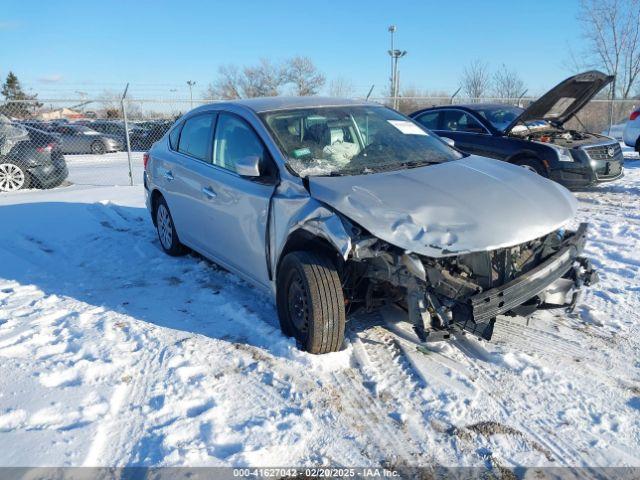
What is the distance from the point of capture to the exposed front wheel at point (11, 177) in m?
10.2

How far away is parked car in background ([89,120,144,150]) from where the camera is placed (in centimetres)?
1997

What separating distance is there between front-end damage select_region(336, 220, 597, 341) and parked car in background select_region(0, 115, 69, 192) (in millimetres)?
9201

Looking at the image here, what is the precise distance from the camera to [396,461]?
2529 mm

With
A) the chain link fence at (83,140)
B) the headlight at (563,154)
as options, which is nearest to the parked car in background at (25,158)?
the chain link fence at (83,140)

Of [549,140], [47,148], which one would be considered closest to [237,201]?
[549,140]

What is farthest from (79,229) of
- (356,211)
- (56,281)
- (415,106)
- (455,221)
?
(415,106)

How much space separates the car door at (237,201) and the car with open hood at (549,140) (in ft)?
16.4

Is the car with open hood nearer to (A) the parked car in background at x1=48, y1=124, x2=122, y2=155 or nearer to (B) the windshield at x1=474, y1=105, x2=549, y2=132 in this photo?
(B) the windshield at x1=474, y1=105, x2=549, y2=132

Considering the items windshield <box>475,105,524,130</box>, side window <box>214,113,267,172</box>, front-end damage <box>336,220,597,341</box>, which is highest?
windshield <box>475,105,524,130</box>

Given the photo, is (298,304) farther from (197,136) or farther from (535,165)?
(535,165)

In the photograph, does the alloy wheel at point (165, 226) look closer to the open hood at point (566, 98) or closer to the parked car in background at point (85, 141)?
the open hood at point (566, 98)

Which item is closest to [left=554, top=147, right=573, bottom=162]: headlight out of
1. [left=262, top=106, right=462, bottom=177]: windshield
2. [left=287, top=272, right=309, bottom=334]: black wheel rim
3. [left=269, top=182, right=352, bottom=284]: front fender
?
[left=262, top=106, right=462, bottom=177]: windshield

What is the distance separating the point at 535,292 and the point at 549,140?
6180 mm

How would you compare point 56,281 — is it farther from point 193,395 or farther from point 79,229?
point 193,395
